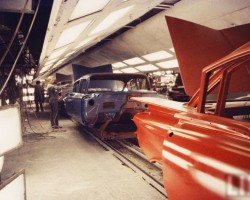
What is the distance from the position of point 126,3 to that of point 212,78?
2.50 metres

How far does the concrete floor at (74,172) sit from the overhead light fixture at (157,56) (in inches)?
278

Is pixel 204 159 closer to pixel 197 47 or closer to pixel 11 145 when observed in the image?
pixel 11 145

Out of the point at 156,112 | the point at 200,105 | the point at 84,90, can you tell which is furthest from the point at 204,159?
the point at 84,90

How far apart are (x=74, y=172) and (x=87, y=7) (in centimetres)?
274

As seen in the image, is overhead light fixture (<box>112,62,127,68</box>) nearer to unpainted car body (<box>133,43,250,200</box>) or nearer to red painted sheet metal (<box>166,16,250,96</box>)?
red painted sheet metal (<box>166,16,250,96</box>)

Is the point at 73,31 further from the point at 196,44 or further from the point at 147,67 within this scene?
the point at 147,67

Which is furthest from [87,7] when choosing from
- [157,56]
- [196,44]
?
[157,56]

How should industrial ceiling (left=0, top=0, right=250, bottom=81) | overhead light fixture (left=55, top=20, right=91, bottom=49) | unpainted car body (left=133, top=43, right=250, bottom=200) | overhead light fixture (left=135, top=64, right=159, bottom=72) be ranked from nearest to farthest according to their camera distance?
unpainted car body (left=133, top=43, right=250, bottom=200), industrial ceiling (left=0, top=0, right=250, bottom=81), overhead light fixture (left=55, top=20, right=91, bottom=49), overhead light fixture (left=135, top=64, right=159, bottom=72)

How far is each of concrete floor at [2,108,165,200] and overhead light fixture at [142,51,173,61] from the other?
278 inches

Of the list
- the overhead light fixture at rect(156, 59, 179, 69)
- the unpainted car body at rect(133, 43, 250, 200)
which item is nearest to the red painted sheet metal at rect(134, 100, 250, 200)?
the unpainted car body at rect(133, 43, 250, 200)

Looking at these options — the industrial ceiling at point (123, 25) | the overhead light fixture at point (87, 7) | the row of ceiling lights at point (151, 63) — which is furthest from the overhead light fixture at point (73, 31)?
the row of ceiling lights at point (151, 63)

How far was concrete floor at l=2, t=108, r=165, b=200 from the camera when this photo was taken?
3729 mm

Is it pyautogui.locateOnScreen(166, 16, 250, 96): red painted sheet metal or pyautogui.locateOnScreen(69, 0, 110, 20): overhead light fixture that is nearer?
pyautogui.locateOnScreen(166, 16, 250, 96): red painted sheet metal

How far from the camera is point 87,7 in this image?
13.4 ft
